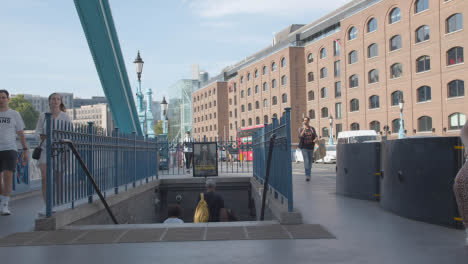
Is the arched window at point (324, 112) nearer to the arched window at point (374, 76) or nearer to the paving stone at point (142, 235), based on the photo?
the arched window at point (374, 76)

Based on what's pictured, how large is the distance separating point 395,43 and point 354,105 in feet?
27.1

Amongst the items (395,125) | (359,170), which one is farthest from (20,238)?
(395,125)

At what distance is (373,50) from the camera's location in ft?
149

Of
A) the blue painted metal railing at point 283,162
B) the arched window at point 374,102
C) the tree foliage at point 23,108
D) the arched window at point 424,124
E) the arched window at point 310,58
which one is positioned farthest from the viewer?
the tree foliage at point 23,108

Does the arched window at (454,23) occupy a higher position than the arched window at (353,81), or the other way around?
the arched window at (454,23)

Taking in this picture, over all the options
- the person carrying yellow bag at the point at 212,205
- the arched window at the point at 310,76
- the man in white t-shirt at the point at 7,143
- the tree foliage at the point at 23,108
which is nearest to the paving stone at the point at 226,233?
the person carrying yellow bag at the point at 212,205

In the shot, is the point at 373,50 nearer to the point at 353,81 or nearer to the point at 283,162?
the point at 353,81

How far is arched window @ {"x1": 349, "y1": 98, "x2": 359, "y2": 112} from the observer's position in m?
48.0

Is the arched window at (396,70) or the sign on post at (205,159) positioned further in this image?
the arched window at (396,70)

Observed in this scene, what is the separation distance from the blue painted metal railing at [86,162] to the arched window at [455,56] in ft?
107

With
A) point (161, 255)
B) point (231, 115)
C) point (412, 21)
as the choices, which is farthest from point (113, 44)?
point (231, 115)

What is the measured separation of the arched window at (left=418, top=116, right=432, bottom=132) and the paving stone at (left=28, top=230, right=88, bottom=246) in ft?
124

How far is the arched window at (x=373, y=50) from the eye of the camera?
45094 millimetres

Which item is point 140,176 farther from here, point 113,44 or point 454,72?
point 454,72
